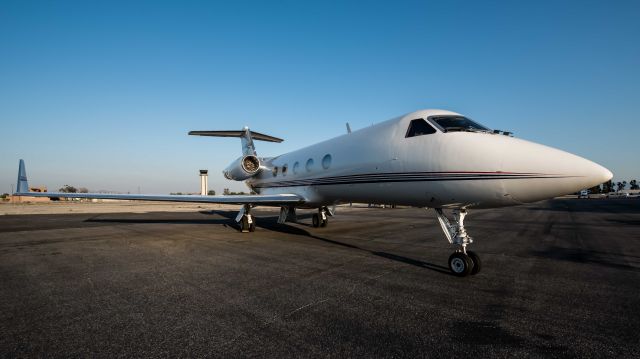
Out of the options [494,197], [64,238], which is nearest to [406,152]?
[494,197]

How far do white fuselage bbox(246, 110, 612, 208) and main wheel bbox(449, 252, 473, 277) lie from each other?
0.92m

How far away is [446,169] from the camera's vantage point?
5.61 meters

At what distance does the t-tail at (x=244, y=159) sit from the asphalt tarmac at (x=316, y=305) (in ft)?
25.8

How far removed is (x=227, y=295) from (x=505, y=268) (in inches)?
203

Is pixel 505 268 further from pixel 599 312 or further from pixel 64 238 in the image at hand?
pixel 64 238

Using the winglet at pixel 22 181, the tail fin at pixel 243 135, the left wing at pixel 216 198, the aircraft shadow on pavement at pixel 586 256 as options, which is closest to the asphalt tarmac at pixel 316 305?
the aircraft shadow on pavement at pixel 586 256

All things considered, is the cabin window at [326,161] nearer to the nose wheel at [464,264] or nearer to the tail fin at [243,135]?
the nose wheel at [464,264]

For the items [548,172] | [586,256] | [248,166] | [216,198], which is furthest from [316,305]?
[248,166]

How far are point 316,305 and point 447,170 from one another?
337cm

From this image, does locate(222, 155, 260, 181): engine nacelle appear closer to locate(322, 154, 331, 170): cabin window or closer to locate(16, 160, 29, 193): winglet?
locate(322, 154, 331, 170): cabin window

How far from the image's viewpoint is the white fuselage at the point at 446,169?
4707mm

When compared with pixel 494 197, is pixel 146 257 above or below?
below

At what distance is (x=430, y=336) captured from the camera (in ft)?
9.78

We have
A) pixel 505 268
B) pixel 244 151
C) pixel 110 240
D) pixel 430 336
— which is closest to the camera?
pixel 430 336
